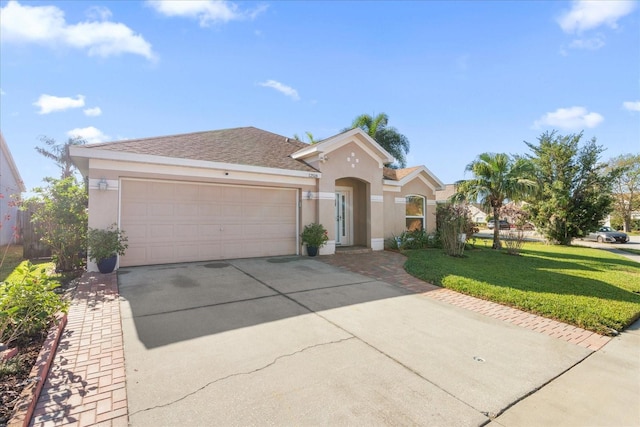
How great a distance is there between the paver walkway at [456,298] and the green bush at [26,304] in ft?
22.3

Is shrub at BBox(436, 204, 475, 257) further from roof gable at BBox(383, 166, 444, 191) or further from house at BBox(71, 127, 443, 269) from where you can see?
roof gable at BBox(383, 166, 444, 191)

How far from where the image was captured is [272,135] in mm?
15023

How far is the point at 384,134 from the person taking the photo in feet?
84.5

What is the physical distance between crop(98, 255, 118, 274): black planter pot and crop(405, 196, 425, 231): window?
12.3 metres

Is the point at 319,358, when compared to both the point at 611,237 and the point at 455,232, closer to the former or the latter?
the point at 455,232

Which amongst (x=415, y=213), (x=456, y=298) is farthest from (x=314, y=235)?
(x=415, y=213)

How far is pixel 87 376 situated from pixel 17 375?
27.6 inches

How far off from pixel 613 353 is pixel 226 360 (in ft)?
17.8

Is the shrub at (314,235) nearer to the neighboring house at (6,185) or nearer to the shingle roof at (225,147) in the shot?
the shingle roof at (225,147)

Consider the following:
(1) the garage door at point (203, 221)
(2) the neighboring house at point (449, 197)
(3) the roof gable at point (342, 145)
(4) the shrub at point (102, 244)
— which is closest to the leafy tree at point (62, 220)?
(4) the shrub at point (102, 244)

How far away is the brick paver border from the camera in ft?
8.41

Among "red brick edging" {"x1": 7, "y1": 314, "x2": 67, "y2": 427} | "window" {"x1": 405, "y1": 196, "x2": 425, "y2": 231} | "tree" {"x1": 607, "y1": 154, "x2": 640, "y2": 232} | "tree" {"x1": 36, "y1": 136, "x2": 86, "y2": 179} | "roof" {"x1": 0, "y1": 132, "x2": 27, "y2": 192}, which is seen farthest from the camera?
"tree" {"x1": 607, "y1": 154, "x2": 640, "y2": 232}


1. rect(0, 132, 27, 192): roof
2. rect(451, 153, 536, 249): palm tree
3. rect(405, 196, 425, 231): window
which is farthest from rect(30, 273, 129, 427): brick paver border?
rect(0, 132, 27, 192): roof

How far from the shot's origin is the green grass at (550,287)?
17.8 ft
